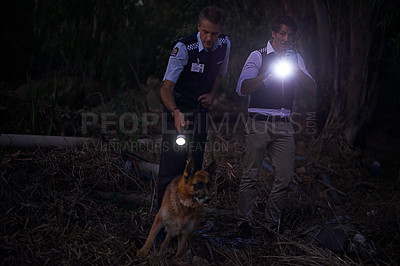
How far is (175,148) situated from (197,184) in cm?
70

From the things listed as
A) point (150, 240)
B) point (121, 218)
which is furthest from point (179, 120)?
point (121, 218)

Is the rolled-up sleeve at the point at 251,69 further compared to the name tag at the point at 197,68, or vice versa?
the rolled-up sleeve at the point at 251,69

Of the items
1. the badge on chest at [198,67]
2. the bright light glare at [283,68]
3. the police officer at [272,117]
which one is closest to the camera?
the badge on chest at [198,67]

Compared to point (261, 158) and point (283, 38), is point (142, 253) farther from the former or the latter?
point (283, 38)

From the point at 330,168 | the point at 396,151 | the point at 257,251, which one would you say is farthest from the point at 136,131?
the point at 396,151

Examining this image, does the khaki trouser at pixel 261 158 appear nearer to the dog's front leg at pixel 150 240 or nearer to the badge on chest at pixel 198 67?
the badge on chest at pixel 198 67

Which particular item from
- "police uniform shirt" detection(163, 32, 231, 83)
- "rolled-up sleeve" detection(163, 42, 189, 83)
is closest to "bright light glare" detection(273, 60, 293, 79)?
"police uniform shirt" detection(163, 32, 231, 83)

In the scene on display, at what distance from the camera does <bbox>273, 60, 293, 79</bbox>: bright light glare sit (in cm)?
405

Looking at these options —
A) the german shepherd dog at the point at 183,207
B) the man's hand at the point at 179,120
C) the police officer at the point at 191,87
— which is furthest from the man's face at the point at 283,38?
the german shepherd dog at the point at 183,207

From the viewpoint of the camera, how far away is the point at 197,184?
11.3 ft

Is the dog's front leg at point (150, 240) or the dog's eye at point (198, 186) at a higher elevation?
the dog's eye at point (198, 186)

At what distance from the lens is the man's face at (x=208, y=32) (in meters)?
3.73

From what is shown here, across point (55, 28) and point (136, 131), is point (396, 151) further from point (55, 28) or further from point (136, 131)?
point (55, 28)

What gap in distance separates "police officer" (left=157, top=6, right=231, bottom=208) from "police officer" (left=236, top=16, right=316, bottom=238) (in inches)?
15.6
